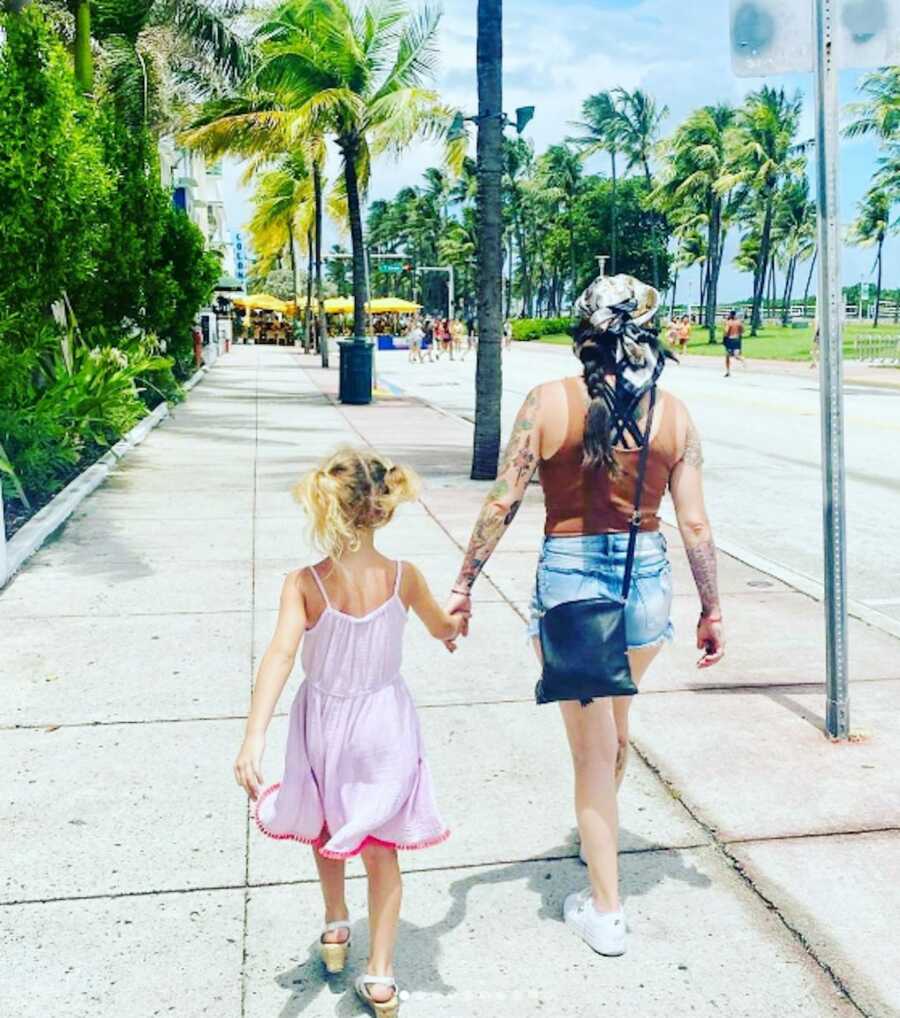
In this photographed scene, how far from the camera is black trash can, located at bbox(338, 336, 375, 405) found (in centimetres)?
2191

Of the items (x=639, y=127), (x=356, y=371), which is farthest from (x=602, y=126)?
(x=356, y=371)

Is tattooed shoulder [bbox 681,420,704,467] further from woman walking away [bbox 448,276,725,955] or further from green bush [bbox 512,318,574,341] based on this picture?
green bush [bbox 512,318,574,341]

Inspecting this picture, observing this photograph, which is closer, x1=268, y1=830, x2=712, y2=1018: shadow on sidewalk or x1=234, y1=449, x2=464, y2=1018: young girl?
x1=234, y1=449, x2=464, y2=1018: young girl

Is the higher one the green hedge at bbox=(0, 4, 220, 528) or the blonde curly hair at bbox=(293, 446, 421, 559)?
the green hedge at bbox=(0, 4, 220, 528)

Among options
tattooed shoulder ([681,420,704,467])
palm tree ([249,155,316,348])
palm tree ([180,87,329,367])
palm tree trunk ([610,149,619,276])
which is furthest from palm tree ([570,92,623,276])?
tattooed shoulder ([681,420,704,467])

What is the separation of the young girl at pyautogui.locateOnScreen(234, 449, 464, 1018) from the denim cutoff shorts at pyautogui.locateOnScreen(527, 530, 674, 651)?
47cm

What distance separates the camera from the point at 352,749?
283 centimetres

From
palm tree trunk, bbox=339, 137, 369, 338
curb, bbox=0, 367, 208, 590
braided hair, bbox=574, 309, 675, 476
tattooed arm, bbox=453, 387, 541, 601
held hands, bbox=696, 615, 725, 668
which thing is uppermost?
palm tree trunk, bbox=339, 137, 369, 338

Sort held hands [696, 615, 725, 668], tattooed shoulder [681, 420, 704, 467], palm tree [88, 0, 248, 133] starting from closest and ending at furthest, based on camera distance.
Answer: tattooed shoulder [681, 420, 704, 467]
held hands [696, 615, 725, 668]
palm tree [88, 0, 248, 133]

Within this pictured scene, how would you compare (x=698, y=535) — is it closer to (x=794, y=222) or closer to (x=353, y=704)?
(x=353, y=704)

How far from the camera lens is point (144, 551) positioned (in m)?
8.35

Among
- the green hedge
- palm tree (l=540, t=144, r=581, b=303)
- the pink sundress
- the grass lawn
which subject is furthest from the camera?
palm tree (l=540, t=144, r=581, b=303)

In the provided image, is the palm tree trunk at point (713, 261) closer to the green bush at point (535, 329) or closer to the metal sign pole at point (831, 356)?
the green bush at point (535, 329)

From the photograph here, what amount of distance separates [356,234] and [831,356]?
2213 cm
